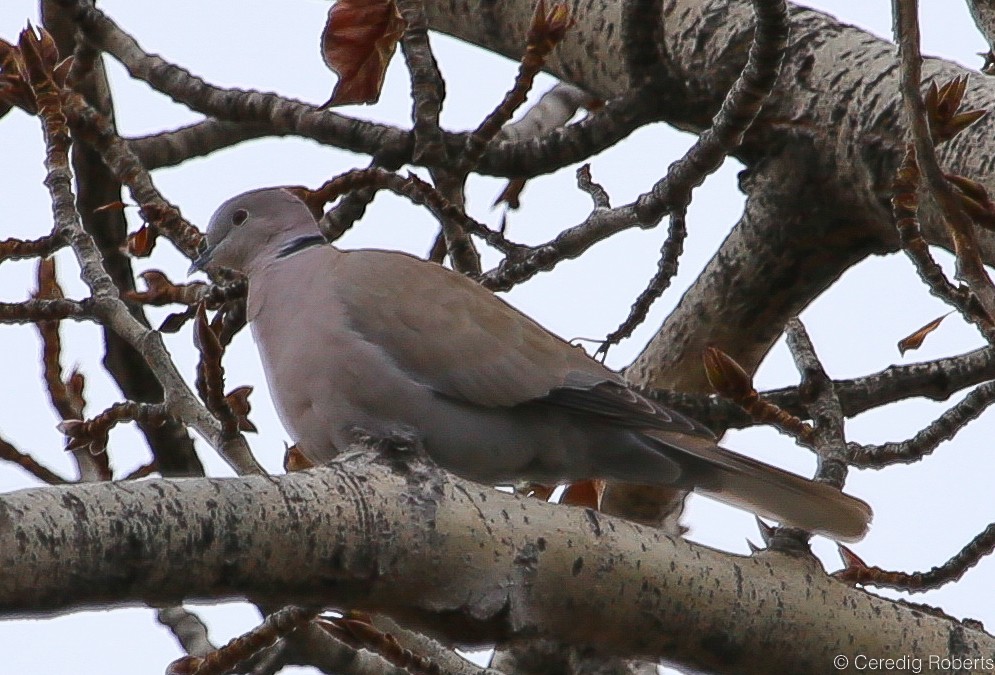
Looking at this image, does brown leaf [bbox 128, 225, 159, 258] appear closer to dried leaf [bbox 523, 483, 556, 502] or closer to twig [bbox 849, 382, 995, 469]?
dried leaf [bbox 523, 483, 556, 502]

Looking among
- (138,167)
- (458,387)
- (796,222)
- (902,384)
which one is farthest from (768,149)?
(138,167)

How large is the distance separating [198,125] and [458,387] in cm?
157

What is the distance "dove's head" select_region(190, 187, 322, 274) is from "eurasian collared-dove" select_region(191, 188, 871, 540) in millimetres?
434

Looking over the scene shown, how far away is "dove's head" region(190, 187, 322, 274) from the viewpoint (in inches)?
126

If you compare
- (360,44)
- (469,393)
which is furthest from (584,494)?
(360,44)

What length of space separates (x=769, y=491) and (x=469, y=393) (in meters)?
0.57

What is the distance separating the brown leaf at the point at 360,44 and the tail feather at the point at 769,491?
0.89 m

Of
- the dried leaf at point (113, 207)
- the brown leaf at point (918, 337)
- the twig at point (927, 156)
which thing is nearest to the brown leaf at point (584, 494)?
the brown leaf at point (918, 337)

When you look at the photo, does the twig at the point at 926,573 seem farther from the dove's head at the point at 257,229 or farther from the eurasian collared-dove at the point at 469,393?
the dove's head at the point at 257,229

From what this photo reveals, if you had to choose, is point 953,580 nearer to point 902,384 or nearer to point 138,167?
point 902,384

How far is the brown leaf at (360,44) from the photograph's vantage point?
2.73m

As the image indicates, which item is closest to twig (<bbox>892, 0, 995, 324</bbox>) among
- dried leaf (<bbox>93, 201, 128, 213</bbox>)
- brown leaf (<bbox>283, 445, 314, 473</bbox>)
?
brown leaf (<bbox>283, 445, 314, 473</bbox>)

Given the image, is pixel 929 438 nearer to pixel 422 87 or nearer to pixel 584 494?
pixel 584 494

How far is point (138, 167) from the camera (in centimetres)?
291
